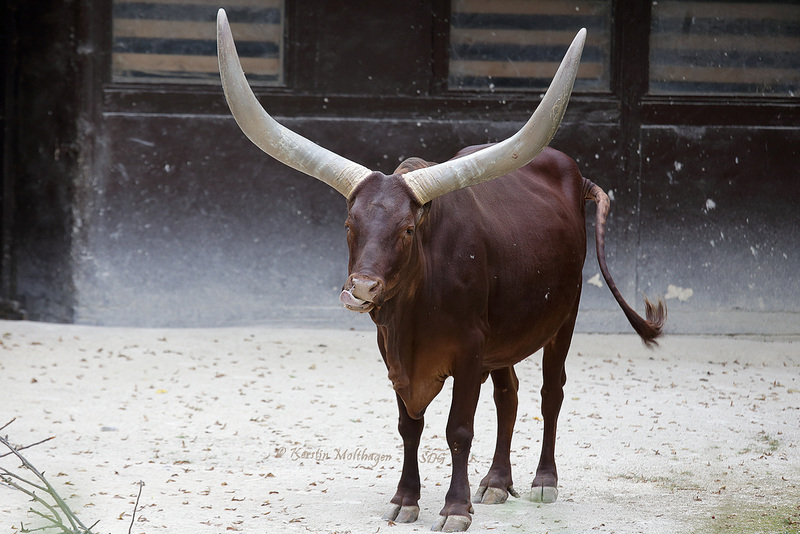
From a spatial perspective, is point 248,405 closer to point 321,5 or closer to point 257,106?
point 257,106

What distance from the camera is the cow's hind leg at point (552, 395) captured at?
480cm

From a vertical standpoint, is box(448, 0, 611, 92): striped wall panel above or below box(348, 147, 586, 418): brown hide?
above

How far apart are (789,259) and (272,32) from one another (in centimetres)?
480

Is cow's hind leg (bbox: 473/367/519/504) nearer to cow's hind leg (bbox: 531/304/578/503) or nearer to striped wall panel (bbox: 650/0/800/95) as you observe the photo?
cow's hind leg (bbox: 531/304/578/503)

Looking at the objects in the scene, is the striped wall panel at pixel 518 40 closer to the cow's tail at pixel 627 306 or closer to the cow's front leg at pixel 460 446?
the cow's tail at pixel 627 306

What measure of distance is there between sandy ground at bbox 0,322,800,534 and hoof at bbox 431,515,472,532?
77mm

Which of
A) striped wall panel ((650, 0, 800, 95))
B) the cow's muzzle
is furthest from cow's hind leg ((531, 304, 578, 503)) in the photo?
striped wall panel ((650, 0, 800, 95))

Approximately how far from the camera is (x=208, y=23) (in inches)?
344

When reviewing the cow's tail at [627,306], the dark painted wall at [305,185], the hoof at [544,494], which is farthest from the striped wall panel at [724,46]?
the hoof at [544,494]

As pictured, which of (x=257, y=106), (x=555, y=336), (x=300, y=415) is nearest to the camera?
(x=257, y=106)

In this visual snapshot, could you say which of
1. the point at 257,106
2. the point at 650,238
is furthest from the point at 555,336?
the point at 650,238

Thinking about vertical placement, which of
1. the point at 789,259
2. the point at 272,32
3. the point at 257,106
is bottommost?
the point at 789,259

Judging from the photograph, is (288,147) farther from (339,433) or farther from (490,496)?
(339,433)

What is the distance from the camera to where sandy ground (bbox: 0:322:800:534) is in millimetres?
4422
